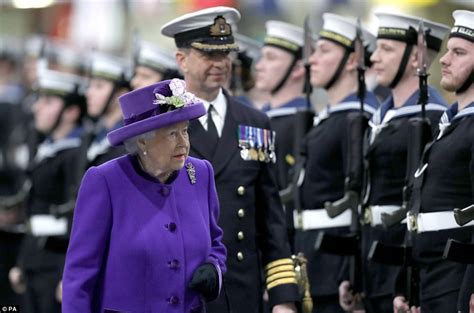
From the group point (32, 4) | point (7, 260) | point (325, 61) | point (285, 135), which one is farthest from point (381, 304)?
point (32, 4)

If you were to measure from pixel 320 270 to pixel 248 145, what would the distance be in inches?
78.1

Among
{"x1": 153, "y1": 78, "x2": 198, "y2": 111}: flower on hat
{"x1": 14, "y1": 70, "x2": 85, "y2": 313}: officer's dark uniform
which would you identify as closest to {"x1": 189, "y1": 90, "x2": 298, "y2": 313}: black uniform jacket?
{"x1": 153, "y1": 78, "x2": 198, "y2": 111}: flower on hat

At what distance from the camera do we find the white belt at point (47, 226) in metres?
12.7

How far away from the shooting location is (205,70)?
28.0 feet

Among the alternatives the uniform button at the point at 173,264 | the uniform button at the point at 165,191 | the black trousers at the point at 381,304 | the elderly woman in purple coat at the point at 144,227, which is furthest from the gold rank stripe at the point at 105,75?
the uniform button at the point at 173,264

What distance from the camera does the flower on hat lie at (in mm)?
7156

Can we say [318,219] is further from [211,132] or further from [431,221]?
[211,132]

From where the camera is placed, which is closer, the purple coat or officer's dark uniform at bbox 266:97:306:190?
the purple coat

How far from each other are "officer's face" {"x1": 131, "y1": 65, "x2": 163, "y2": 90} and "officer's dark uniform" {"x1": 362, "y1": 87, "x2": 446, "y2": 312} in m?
2.60

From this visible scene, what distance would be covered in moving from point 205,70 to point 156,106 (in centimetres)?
139

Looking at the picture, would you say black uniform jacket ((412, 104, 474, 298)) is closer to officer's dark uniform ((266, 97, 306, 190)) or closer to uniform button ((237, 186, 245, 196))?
uniform button ((237, 186, 245, 196))

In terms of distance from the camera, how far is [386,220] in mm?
9195

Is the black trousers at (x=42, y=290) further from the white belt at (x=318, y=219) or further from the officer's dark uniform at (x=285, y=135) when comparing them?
the white belt at (x=318, y=219)

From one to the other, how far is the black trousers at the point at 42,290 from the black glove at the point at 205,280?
5473mm
